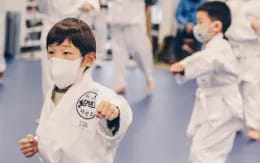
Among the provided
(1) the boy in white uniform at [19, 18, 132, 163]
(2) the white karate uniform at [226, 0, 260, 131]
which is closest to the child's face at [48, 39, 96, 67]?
(1) the boy in white uniform at [19, 18, 132, 163]

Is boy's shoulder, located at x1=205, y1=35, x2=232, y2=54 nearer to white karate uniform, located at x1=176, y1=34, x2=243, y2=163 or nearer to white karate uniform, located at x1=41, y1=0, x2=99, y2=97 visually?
white karate uniform, located at x1=176, y1=34, x2=243, y2=163

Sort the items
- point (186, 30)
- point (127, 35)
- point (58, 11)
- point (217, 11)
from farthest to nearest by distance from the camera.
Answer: point (186, 30)
point (127, 35)
point (58, 11)
point (217, 11)

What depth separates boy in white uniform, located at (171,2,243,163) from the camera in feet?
10.4

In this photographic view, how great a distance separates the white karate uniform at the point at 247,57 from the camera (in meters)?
4.13

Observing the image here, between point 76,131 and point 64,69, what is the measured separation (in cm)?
25

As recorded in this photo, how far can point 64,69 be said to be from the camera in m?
2.16

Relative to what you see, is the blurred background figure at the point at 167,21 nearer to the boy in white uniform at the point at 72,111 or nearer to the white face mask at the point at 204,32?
the white face mask at the point at 204,32

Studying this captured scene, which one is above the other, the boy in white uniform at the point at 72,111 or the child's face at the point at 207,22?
the child's face at the point at 207,22

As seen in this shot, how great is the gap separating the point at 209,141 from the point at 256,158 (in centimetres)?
97

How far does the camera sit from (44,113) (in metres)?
2.26

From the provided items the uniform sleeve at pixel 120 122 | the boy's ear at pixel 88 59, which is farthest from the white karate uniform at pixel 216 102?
the uniform sleeve at pixel 120 122

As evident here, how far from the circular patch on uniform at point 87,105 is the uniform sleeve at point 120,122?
67mm

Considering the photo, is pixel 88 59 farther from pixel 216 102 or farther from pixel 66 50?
pixel 216 102

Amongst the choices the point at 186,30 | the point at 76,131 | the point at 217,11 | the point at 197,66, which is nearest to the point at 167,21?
the point at 186,30
